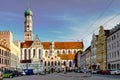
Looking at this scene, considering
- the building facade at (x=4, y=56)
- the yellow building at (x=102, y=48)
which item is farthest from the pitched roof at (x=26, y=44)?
the yellow building at (x=102, y=48)

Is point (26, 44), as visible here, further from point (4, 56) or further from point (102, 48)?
point (4, 56)

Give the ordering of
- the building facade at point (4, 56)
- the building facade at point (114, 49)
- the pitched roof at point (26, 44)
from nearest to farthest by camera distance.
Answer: the building facade at point (114, 49) < the building facade at point (4, 56) < the pitched roof at point (26, 44)

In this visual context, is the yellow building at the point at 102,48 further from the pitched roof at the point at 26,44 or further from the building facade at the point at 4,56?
the pitched roof at the point at 26,44

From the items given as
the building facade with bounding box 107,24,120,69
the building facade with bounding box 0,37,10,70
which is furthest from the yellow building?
the building facade with bounding box 0,37,10,70

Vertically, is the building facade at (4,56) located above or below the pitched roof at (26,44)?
below

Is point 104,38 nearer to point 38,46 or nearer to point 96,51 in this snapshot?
point 96,51

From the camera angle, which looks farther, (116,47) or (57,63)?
(57,63)

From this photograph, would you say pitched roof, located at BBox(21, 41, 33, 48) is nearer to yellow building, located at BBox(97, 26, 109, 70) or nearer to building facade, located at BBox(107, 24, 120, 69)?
yellow building, located at BBox(97, 26, 109, 70)

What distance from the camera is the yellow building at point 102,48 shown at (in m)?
105

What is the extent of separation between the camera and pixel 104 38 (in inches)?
4075

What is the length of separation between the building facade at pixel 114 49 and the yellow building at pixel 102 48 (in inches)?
214

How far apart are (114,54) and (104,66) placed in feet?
55.8

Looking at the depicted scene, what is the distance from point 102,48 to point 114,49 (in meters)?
18.2

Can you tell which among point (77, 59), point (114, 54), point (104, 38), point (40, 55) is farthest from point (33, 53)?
point (114, 54)
